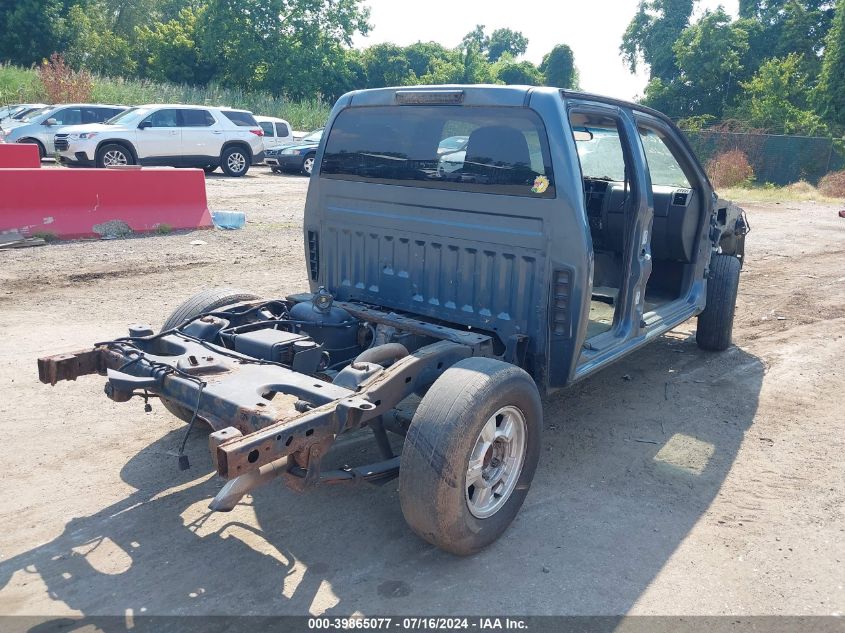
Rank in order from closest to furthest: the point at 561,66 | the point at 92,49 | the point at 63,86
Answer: the point at 63,86 → the point at 92,49 → the point at 561,66

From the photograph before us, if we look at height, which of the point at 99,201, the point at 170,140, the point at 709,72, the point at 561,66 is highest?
the point at 561,66

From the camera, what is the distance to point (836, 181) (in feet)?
76.1

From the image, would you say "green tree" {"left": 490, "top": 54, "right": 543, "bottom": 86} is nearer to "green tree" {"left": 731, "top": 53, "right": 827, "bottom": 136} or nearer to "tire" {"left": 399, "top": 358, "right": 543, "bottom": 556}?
"green tree" {"left": 731, "top": 53, "right": 827, "bottom": 136}

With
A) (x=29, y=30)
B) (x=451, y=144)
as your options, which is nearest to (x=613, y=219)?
(x=451, y=144)

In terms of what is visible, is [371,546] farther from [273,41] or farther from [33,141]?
[273,41]

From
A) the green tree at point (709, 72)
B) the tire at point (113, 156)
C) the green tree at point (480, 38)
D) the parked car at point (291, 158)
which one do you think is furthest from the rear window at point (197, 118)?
the green tree at point (480, 38)

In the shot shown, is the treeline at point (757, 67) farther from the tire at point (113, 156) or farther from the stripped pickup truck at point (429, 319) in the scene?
the stripped pickup truck at point (429, 319)

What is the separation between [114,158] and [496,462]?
52.0 feet

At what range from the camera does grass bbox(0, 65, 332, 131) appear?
27406 mm

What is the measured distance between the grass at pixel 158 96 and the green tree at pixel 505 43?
72511 millimetres

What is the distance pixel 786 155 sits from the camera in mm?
27375

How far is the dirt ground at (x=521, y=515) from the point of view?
10.5 feet

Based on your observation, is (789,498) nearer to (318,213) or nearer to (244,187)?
(318,213)

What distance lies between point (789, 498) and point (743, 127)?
30.8 metres
